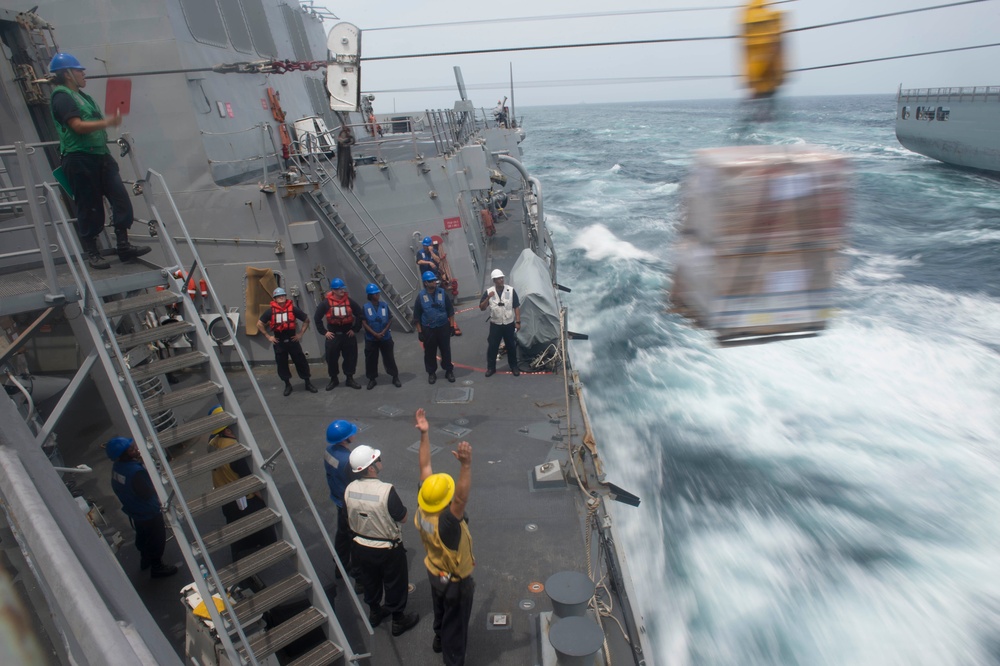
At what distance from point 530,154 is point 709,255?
45.9 meters

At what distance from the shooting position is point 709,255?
144 inches

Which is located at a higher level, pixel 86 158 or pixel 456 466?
pixel 86 158

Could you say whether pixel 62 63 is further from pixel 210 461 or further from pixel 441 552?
pixel 441 552

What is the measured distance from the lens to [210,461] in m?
4.57

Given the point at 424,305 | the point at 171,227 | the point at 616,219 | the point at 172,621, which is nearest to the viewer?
the point at 172,621

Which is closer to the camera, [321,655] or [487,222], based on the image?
[321,655]

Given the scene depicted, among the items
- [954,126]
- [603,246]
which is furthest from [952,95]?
[603,246]

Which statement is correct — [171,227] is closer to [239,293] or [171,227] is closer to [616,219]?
[239,293]

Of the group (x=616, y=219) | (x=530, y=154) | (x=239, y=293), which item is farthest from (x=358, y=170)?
(x=530, y=154)

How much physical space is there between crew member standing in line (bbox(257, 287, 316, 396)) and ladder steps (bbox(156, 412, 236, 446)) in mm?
3968

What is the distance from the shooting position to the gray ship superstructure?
28.3 meters

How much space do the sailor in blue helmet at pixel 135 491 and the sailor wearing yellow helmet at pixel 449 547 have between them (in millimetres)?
2756

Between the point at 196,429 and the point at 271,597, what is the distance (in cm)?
143

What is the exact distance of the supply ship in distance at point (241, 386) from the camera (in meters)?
3.75
